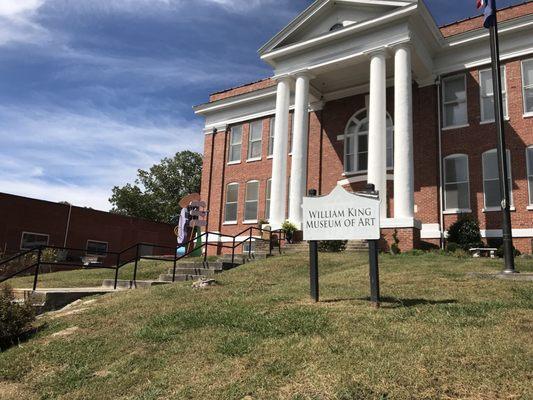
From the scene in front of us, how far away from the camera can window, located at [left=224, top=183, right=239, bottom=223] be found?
2815 cm

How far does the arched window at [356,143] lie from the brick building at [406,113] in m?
0.05

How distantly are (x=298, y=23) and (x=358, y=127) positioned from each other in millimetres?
5532

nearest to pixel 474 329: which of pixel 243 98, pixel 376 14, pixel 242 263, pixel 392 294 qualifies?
pixel 392 294

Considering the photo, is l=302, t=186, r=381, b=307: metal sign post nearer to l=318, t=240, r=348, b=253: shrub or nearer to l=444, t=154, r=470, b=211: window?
l=318, t=240, r=348, b=253: shrub

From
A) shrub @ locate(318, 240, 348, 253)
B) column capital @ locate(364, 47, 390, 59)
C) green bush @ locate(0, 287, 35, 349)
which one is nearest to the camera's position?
green bush @ locate(0, 287, 35, 349)

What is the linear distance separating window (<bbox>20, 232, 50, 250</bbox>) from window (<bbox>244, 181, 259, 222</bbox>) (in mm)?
14130

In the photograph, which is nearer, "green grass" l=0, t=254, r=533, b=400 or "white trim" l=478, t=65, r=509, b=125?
"green grass" l=0, t=254, r=533, b=400

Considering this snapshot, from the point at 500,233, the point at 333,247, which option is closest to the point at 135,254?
the point at 333,247

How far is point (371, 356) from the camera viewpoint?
18.0 ft

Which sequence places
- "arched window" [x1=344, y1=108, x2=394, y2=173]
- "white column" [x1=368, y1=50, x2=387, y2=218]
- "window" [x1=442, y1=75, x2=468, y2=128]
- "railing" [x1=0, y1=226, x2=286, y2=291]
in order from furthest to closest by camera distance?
1. "arched window" [x1=344, y1=108, x2=394, y2=173]
2. "window" [x1=442, y1=75, x2=468, y2=128]
3. "white column" [x1=368, y1=50, x2=387, y2=218]
4. "railing" [x1=0, y1=226, x2=286, y2=291]

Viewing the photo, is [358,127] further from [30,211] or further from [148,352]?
[30,211]

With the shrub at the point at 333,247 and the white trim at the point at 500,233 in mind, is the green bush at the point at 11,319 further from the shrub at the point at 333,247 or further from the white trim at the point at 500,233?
the white trim at the point at 500,233

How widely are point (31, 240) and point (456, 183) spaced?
2585cm

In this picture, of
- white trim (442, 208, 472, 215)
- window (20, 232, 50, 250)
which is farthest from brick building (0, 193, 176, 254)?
white trim (442, 208, 472, 215)
